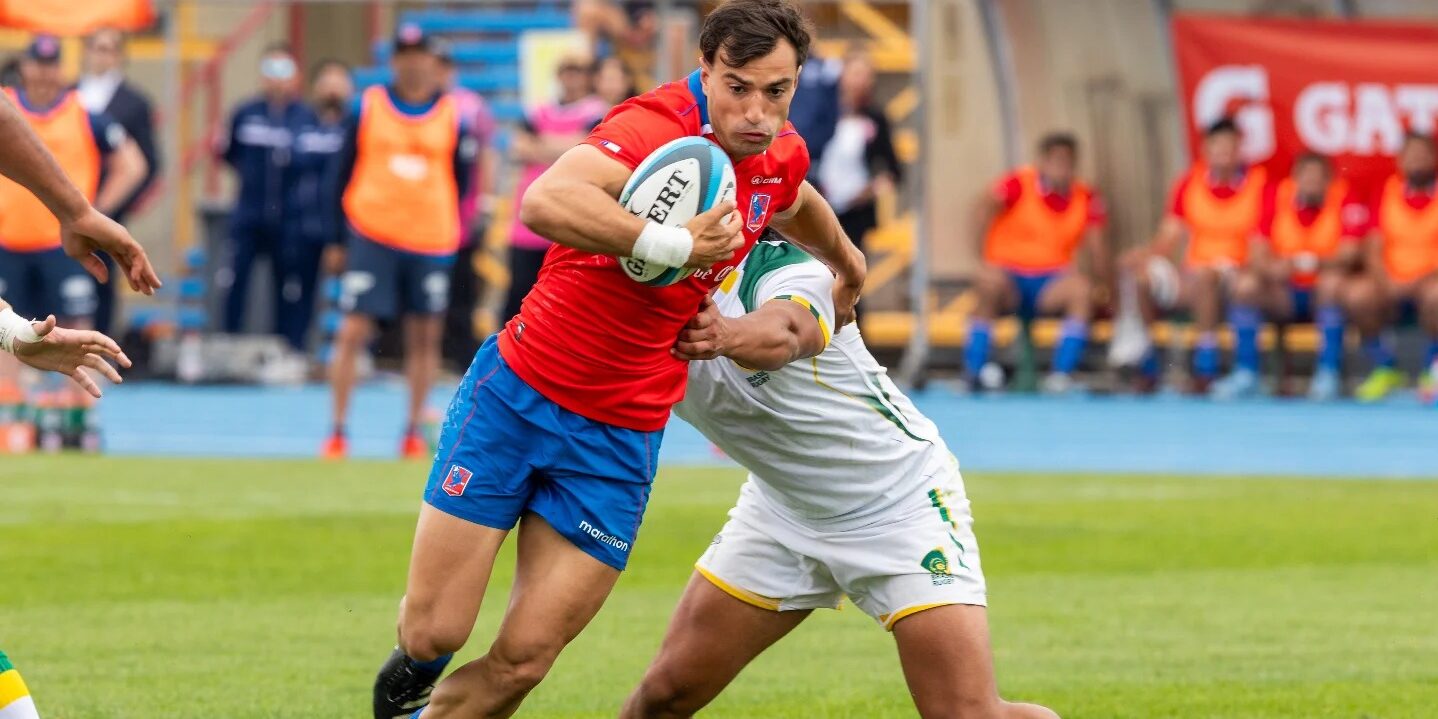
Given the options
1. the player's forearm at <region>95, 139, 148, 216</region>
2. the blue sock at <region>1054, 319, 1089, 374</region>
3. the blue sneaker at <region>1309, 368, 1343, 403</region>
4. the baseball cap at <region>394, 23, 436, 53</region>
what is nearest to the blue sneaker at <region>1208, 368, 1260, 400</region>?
the blue sneaker at <region>1309, 368, 1343, 403</region>

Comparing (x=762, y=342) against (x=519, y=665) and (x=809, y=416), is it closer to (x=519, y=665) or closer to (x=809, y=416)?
(x=809, y=416)

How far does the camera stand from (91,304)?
1565cm

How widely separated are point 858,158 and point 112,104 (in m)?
5.99

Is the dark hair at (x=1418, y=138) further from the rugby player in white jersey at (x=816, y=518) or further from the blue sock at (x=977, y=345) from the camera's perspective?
the rugby player in white jersey at (x=816, y=518)

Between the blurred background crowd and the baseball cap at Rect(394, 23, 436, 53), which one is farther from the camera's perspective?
the blurred background crowd

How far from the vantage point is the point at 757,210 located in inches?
227

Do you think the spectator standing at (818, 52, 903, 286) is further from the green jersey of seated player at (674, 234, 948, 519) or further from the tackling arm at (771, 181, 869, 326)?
the green jersey of seated player at (674, 234, 948, 519)

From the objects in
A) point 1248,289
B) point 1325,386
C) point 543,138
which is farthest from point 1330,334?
point 543,138

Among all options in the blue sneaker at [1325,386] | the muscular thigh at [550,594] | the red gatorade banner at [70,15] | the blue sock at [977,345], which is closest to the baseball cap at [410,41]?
the blue sock at [977,345]

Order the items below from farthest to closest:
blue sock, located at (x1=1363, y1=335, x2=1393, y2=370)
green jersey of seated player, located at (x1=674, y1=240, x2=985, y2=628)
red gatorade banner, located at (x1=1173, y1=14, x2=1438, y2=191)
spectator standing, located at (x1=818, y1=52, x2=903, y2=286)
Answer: red gatorade banner, located at (x1=1173, y1=14, x2=1438, y2=191) → blue sock, located at (x1=1363, y1=335, x2=1393, y2=370) → spectator standing, located at (x1=818, y1=52, x2=903, y2=286) → green jersey of seated player, located at (x1=674, y1=240, x2=985, y2=628)

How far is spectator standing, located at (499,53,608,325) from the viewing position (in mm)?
16969

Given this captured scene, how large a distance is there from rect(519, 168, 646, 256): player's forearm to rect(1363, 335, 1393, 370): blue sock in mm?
17480

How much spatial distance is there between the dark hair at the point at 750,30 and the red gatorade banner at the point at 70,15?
62.2 feet

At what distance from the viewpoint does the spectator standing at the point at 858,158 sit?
18609mm
